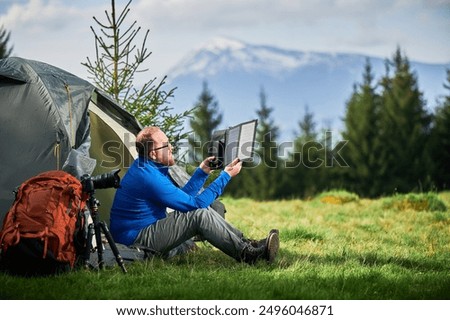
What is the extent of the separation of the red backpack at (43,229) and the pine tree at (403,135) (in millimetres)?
35101

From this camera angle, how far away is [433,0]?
7.56 meters

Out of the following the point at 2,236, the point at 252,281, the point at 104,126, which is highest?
the point at 104,126

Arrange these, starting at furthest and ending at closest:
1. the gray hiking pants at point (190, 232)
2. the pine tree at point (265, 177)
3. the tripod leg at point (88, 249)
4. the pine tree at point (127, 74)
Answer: the pine tree at point (265, 177) → the pine tree at point (127, 74) → the gray hiking pants at point (190, 232) → the tripod leg at point (88, 249)

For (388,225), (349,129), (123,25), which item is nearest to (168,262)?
(123,25)

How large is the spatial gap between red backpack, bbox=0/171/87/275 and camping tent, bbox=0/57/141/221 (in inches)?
32.1

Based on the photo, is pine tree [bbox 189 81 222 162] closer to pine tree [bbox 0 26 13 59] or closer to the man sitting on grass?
pine tree [bbox 0 26 13 59]

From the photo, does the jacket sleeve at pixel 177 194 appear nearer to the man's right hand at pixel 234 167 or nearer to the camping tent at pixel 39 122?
the man's right hand at pixel 234 167

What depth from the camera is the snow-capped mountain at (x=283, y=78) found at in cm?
4744

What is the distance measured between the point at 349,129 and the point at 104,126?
3935 cm

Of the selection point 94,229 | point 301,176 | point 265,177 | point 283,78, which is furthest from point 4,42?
point 283,78

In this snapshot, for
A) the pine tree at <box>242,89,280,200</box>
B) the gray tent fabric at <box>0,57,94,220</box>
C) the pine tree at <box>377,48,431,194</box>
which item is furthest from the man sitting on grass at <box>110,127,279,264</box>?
the pine tree at <box>242,89,280,200</box>

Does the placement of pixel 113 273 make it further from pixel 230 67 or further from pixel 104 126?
pixel 230 67

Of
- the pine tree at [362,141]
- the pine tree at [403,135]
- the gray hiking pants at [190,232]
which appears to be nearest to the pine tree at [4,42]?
the pine tree at [362,141]

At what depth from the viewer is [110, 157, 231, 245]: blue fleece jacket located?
5902mm
